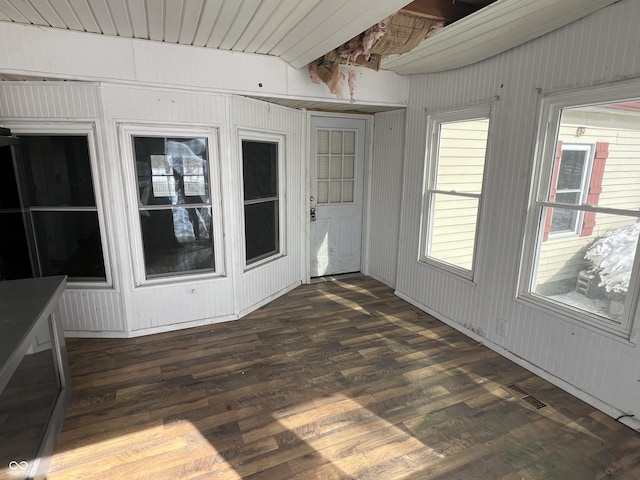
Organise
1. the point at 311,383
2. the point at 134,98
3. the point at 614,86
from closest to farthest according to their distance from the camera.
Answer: the point at 614,86, the point at 311,383, the point at 134,98

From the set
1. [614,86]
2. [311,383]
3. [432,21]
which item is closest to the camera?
[614,86]

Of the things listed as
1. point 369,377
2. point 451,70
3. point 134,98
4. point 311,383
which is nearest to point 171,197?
point 134,98

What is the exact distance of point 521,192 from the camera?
2.83 m

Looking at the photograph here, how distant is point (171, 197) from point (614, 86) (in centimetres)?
348

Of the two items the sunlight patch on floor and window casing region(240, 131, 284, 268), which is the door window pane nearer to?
window casing region(240, 131, 284, 268)

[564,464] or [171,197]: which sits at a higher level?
[171,197]

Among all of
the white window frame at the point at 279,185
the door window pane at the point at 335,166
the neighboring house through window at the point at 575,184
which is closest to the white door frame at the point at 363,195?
the door window pane at the point at 335,166

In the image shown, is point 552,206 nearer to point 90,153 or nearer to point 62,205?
point 90,153

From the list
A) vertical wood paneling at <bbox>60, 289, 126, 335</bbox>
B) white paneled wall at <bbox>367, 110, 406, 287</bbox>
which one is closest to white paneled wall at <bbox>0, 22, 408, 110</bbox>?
white paneled wall at <bbox>367, 110, 406, 287</bbox>

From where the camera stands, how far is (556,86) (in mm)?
2523

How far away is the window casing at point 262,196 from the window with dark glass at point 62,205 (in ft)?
4.52

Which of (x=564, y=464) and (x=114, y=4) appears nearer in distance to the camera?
(x=564, y=464)

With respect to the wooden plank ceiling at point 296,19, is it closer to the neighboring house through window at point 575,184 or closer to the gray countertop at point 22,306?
the neighboring house through window at point 575,184

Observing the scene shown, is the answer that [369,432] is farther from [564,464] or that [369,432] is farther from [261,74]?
[261,74]
